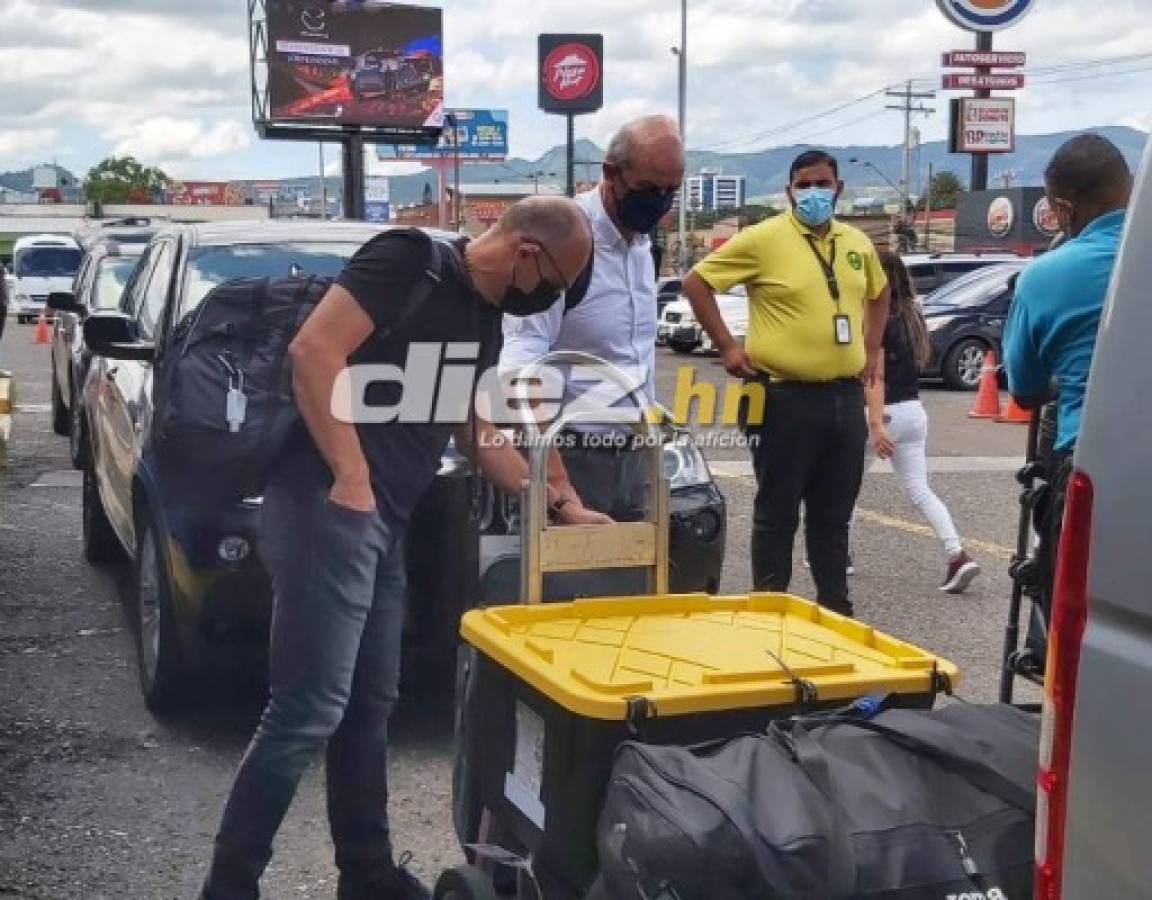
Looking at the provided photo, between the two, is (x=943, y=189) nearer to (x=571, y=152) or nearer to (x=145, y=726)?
(x=571, y=152)

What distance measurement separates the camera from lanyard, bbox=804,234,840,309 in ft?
17.9

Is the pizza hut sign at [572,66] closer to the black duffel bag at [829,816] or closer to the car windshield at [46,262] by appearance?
the car windshield at [46,262]

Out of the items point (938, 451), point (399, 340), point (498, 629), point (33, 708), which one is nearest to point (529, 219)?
point (399, 340)

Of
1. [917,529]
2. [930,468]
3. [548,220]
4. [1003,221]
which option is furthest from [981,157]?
[548,220]

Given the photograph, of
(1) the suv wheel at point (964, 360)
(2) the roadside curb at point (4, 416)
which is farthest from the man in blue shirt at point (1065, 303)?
(1) the suv wheel at point (964, 360)

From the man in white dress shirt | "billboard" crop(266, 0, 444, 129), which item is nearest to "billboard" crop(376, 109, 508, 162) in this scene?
"billboard" crop(266, 0, 444, 129)

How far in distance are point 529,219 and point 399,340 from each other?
0.39 m

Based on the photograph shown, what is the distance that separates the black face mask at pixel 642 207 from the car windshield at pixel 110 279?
7.07 meters

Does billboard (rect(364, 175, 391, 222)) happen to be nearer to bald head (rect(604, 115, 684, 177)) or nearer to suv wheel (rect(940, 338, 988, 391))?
suv wheel (rect(940, 338, 988, 391))

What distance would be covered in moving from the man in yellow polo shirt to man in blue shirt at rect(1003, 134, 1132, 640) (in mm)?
1202

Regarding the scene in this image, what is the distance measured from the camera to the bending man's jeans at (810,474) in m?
5.39

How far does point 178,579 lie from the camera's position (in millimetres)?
4816

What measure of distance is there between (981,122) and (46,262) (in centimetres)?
2293

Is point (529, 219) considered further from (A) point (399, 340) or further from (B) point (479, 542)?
(B) point (479, 542)
